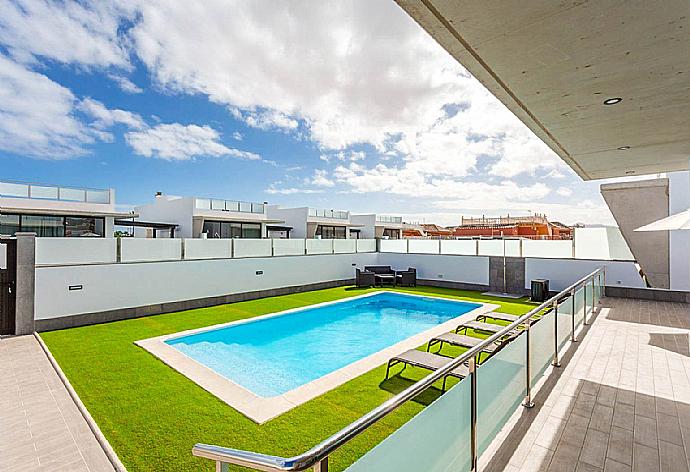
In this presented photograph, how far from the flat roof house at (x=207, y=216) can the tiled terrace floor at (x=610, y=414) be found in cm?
1889

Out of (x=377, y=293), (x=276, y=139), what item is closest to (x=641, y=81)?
(x=377, y=293)

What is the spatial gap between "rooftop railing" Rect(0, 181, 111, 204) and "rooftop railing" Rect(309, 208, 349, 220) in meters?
13.9

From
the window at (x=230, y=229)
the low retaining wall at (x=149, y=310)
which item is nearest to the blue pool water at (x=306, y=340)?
the low retaining wall at (x=149, y=310)

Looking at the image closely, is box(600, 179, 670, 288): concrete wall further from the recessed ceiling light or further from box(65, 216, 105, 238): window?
box(65, 216, 105, 238): window

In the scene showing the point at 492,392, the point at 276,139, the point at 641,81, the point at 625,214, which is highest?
the point at 276,139

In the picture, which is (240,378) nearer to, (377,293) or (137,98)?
(377,293)

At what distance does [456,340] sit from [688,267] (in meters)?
8.38

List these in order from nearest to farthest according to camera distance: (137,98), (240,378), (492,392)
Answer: (492,392) → (240,378) → (137,98)

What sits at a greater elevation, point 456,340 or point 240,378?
point 456,340

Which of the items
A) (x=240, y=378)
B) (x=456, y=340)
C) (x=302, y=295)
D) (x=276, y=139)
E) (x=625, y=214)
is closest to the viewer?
(x=240, y=378)

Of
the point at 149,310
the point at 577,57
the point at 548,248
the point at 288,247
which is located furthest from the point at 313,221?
the point at 577,57

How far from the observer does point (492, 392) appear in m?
3.07

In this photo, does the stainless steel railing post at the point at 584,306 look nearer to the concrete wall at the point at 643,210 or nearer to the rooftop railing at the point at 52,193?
the concrete wall at the point at 643,210

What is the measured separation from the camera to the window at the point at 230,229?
2211cm
